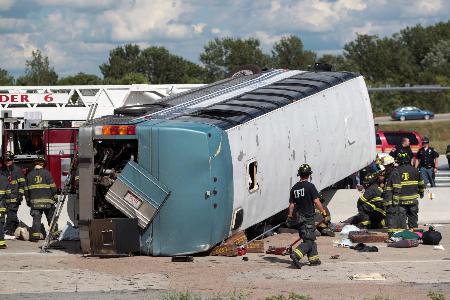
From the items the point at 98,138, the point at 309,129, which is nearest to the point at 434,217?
the point at 309,129

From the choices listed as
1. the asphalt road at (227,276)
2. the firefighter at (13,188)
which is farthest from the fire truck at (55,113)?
the asphalt road at (227,276)

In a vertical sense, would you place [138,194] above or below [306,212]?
above

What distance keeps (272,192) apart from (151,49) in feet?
318

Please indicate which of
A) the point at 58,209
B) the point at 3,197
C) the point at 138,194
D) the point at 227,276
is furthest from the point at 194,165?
the point at 3,197

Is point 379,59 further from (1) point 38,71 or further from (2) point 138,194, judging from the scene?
(2) point 138,194

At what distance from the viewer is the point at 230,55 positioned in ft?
365

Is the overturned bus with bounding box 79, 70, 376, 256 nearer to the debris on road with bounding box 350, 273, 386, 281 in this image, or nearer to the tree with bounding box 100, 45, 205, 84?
the debris on road with bounding box 350, 273, 386, 281

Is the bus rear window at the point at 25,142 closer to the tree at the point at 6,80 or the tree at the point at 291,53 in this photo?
the tree at the point at 6,80

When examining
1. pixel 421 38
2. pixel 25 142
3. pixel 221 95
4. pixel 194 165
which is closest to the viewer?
pixel 194 165

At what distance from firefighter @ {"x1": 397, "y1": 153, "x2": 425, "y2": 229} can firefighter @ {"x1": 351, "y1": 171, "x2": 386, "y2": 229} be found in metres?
0.69

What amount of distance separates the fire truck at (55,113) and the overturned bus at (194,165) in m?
8.51

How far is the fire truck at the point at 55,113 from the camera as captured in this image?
2694 centimetres

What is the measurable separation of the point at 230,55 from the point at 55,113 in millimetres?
80910

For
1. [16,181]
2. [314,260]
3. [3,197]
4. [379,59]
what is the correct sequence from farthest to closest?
[379,59], [16,181], [3,197], [314,260]
